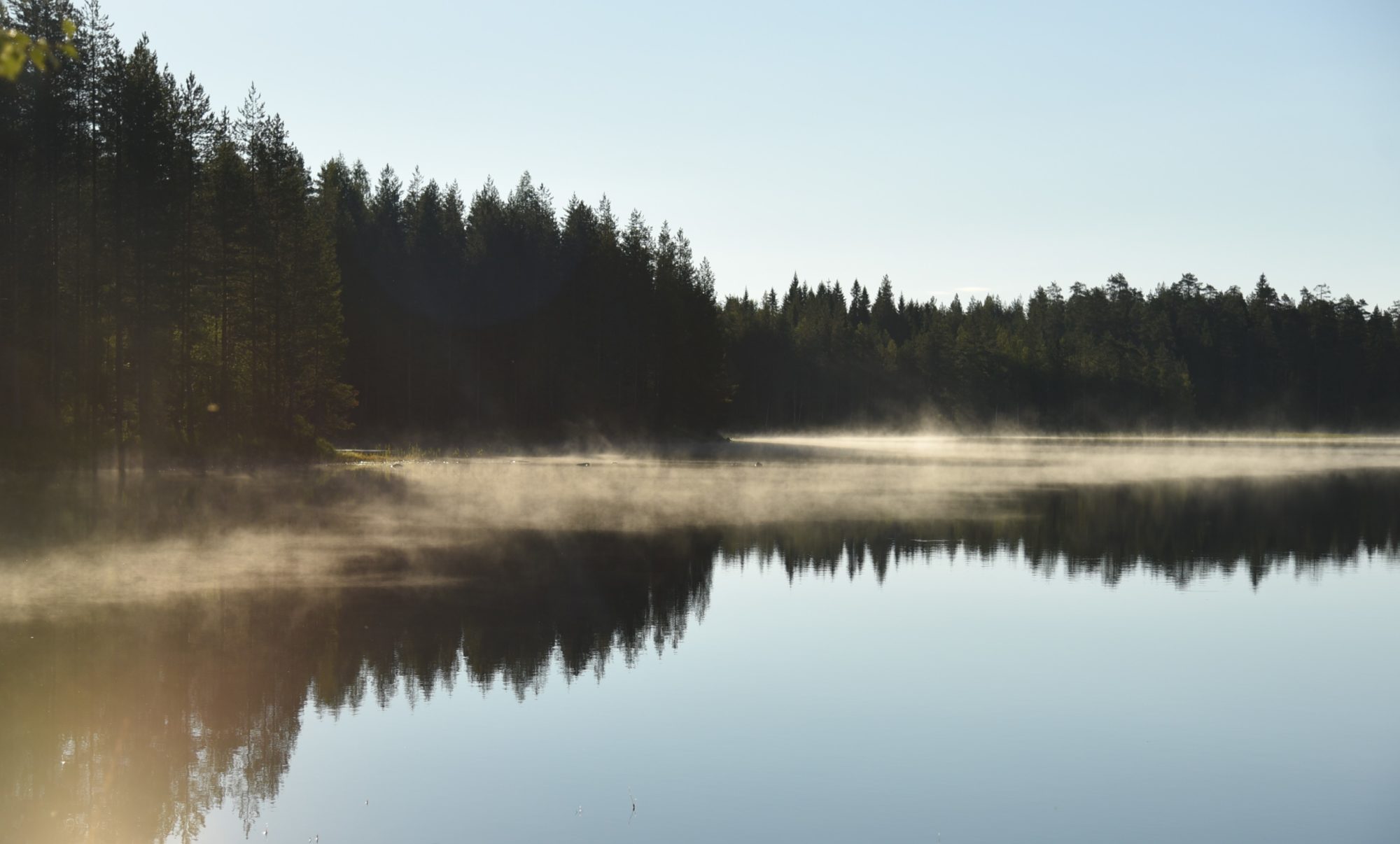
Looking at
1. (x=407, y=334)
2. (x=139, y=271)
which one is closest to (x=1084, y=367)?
(x=407, y=334)

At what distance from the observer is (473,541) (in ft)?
89.9

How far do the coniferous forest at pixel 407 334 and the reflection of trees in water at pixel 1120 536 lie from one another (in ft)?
63.0

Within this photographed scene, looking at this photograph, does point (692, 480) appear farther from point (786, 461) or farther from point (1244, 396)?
point (1244, 396)

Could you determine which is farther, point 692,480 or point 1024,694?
point 692,480

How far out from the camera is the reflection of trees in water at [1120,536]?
2605 centimetres

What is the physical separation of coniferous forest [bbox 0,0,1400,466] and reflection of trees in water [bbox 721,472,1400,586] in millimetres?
19199

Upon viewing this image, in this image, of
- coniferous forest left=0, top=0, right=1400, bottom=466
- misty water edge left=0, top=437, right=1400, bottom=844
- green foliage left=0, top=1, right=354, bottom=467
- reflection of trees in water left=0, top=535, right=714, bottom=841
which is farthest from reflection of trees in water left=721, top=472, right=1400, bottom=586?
green foliage left=0, top=1, right=354, bottom=467

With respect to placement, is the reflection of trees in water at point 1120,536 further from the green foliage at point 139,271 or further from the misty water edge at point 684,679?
the green foliage at point 139,271

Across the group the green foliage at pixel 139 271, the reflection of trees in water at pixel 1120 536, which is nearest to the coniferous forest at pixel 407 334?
the green foliage at pixel 139 271

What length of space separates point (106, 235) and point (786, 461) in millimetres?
37498

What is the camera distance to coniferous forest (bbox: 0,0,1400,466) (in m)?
46.6

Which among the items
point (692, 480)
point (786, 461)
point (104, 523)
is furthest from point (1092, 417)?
point (104, 523)

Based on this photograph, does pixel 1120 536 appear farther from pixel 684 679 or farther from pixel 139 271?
pixel 139 271

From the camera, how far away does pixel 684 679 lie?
14852 millimetres
